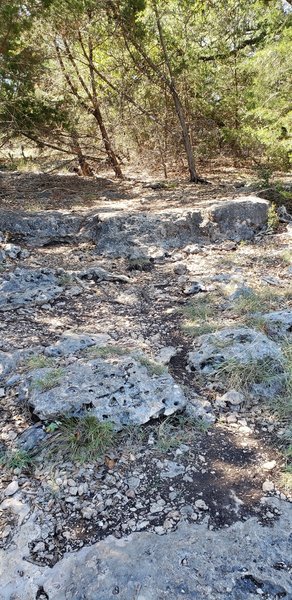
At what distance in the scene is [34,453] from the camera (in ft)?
7.23

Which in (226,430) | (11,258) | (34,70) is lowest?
(226,430)

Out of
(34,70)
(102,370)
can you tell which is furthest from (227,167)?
(102,370)

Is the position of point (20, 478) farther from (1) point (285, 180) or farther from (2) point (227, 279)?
(1) point (285, 180)

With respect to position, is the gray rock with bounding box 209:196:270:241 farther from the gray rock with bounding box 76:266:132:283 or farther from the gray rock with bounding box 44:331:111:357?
the gray rock with bounding box 44:331:111:357

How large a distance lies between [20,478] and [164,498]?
0.79 meters

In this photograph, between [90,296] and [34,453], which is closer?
[34,453]

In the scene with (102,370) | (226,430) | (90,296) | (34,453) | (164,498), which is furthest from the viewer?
(90,296)

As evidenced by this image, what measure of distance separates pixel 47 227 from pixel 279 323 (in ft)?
13.5

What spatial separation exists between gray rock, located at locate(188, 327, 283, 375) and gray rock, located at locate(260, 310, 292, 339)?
201mm

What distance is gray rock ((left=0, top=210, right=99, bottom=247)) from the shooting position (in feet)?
19.4

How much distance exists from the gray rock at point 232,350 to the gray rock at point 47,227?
3.36m

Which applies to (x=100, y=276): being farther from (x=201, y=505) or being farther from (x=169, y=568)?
(x=169, y=568)

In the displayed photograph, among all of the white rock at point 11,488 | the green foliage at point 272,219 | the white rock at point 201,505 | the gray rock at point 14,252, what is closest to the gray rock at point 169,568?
the white rock at point 201,505

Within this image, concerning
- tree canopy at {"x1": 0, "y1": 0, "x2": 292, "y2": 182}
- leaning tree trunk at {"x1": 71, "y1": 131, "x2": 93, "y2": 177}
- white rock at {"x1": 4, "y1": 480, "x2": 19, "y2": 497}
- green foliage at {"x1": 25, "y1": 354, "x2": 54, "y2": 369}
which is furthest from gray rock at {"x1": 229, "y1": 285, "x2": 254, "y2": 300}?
leaning tree trunk at {"x1": 71, "y1": 131, "x2": 93, "y2": 177}
